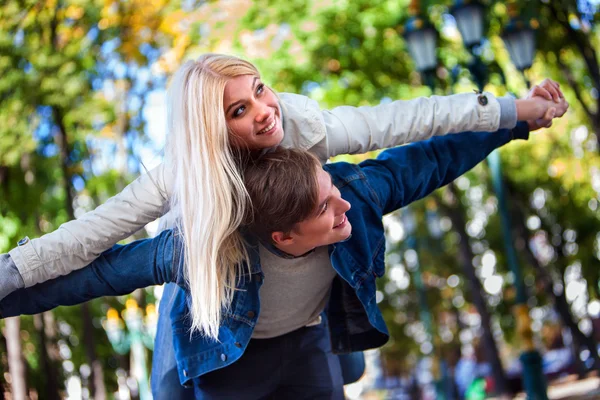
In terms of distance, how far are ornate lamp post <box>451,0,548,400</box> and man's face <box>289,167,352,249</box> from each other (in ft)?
27.4

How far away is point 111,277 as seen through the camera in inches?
145

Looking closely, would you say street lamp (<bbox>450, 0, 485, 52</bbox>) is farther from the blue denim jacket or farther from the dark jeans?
the dark jeans

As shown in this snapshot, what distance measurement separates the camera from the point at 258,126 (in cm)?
376

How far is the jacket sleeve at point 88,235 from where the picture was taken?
3.56 meters

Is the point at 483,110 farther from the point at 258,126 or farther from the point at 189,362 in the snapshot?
the point at 189,362

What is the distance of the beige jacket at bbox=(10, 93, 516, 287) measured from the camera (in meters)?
3.57

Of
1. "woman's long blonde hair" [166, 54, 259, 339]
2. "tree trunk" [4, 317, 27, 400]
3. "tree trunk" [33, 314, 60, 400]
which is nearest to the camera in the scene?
"woman's long blonde hair" [166, 54, 259, 339]

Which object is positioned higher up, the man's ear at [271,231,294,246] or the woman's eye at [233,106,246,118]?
the woman's eye at [233,106,246,118]

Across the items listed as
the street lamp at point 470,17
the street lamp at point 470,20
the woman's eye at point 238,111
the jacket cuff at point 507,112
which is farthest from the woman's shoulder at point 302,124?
the street lamp at point 470,17

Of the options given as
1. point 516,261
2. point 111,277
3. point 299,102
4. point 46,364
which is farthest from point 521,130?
point 46,364

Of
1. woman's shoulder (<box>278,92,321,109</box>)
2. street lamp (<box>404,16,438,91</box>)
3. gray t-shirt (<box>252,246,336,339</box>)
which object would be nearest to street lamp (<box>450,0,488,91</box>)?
street lamp (<box>404,16,438,91</box>)

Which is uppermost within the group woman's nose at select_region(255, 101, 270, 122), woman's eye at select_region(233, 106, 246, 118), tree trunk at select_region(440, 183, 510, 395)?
woman's eye at select_region(233, 106, 246, 118)

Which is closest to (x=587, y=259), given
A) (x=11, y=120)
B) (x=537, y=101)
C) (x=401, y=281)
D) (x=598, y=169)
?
(x=598, y=169)

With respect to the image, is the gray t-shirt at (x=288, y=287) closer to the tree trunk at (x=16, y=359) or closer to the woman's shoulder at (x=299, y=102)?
the woman's shoulder at (x=299, y=102)
